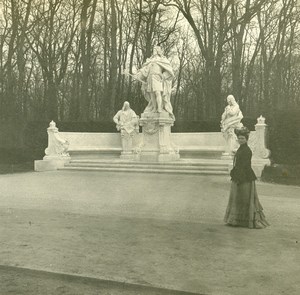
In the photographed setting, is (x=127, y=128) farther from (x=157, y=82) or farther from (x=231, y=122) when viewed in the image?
(x=231, y=122)

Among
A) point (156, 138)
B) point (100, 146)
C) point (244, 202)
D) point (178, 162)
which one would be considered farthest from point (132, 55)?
point (244, 202)

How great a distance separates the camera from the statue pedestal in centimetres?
1880

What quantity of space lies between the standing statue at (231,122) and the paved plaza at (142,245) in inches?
234

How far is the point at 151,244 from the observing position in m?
6.26

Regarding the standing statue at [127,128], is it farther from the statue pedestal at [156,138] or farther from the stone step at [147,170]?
the stone step at [147,170]

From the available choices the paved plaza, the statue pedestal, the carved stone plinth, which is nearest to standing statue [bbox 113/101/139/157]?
the statue pedestal

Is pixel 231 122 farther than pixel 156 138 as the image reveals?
No

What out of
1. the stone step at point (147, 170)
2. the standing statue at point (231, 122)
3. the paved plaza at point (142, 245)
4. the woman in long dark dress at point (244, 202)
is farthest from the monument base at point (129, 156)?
the woman in long dark dress at point (244, 202)

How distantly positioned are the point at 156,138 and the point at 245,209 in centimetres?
1140

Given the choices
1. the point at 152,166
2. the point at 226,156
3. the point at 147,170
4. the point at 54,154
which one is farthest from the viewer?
the point at 54,154

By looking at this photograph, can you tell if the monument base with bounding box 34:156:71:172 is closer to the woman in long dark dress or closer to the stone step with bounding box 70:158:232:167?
the stone step with bounding box 70:158:232:167

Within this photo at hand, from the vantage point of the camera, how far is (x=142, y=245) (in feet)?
20.4

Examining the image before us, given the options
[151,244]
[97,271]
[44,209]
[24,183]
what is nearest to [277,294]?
[97,271]

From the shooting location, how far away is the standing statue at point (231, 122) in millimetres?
17391
